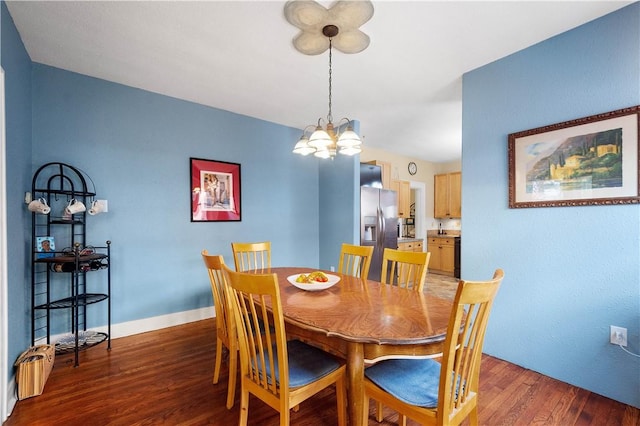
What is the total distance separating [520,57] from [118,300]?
4.27 meters

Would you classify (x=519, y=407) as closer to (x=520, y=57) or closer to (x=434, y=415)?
(x=434, y=415)

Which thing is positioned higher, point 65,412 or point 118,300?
point 118,300

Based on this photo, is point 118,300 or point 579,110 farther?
point 118,300

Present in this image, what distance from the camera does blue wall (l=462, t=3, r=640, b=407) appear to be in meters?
1.90

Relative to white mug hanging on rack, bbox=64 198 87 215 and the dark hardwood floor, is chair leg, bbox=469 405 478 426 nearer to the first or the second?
the dark hardwood floor

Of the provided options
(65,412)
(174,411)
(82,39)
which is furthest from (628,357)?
(82,39)

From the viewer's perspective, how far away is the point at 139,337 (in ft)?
9.68

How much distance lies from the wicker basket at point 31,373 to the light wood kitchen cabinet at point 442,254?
18.9ft

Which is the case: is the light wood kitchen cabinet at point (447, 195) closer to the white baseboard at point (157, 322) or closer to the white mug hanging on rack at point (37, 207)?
the white baseboard at point (157, 322)

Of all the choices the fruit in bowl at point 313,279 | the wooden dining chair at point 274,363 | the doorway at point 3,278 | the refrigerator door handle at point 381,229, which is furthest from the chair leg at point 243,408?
the refrigerator door handle at point 381,229

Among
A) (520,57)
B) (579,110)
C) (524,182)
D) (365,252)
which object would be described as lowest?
(365,252)

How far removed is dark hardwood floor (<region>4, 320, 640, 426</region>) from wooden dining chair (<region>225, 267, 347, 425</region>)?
46 cm

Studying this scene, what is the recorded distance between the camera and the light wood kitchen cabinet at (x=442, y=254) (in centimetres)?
600

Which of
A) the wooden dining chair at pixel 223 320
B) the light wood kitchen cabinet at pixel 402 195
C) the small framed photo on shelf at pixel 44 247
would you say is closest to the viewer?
the wooden dining chair at pixel 223 320
